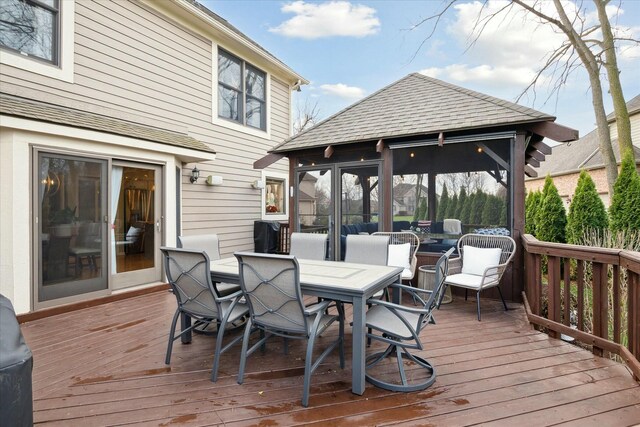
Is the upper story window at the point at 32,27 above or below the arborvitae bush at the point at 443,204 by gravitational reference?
above

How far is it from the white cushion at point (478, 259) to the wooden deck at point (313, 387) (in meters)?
1.13

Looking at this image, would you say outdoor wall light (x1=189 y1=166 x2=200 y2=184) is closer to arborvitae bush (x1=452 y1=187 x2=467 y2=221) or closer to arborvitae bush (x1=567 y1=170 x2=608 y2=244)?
arborvitae bush (x1=452 y1=187 x2=467 y2=221)

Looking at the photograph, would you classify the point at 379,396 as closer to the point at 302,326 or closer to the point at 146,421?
the point at 302,326

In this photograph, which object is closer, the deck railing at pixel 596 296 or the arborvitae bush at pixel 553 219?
the deck railing at pixel 596 296

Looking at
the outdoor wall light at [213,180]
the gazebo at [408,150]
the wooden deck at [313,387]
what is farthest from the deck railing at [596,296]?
the outdoor wall light at [213,180]

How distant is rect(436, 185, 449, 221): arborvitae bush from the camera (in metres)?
6.31

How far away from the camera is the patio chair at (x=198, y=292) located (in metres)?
2.74

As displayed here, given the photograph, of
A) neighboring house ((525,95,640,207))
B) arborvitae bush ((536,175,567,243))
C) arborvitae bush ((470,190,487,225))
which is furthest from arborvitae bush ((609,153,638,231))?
neighboring house ((525,95,640,207))

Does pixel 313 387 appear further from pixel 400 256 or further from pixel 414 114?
pixel 414 114

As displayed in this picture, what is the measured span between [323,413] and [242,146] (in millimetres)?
6690

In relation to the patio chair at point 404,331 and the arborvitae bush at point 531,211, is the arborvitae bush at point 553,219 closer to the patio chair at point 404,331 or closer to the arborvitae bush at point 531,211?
the arborvitae bush at point 531,211

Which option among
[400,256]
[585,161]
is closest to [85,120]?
[400,256]

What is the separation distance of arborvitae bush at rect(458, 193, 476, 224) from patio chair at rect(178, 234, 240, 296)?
4062 mm

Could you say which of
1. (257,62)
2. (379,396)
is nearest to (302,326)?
(379,396)
